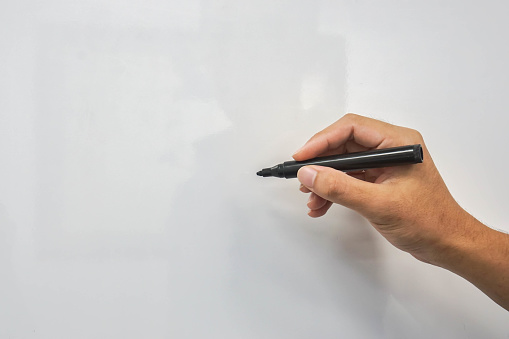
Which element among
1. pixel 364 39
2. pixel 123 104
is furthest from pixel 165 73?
pixel 364 39

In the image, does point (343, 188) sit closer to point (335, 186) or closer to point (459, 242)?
point (335, 186)

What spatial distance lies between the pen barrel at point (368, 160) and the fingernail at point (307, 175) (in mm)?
19

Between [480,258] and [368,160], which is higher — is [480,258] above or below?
below

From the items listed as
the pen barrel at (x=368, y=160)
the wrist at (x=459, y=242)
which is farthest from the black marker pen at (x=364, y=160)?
the wrist at (x=459, y=242)

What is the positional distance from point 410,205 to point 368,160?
0.07 m

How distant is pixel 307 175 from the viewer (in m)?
0.39

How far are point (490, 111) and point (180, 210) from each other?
47 centimetres

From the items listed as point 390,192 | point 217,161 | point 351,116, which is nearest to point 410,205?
point 390,192

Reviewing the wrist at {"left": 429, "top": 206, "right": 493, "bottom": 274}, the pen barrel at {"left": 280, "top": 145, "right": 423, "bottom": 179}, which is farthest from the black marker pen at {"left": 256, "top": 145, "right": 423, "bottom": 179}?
the wrist at {"left": 429, "top": 206, "right": 493, "bottom": 274}

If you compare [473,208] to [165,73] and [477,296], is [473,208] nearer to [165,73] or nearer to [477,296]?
[477,296]

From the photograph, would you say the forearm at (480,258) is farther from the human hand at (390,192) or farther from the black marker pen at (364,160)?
the black marker pen at (364,160)

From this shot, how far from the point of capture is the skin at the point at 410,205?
39cm

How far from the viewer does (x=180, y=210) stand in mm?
467

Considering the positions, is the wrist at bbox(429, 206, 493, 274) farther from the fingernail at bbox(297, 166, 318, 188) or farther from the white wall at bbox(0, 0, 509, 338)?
the fingernail at bbox(297, 166, 318, 188)
